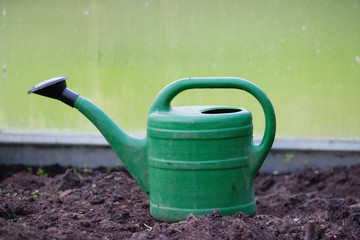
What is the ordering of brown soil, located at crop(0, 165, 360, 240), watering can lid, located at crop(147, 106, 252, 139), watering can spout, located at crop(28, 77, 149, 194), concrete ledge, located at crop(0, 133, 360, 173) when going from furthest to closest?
concrete ledge, located at crop(0, 133, 360, 173) < watering can spout, located at crop(28, 77, 149, 194) < watering can lid, located at crop(147, 106, 252, 139) < brown soil, located at crop(0, 165, 360, 240)

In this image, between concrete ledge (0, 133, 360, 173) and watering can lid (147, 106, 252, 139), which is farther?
concrete ledge (0, 133, 360, 173)

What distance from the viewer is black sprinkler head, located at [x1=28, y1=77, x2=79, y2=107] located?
2.30 m

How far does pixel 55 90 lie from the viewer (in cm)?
237

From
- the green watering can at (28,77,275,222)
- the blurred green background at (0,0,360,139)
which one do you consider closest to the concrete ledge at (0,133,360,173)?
the blurred green background at (0,0,360,139)

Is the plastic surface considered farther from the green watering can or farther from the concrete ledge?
the concrete ledge

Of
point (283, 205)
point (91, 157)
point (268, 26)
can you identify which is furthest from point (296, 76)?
point (91, 157)

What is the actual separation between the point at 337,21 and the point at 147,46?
144cm

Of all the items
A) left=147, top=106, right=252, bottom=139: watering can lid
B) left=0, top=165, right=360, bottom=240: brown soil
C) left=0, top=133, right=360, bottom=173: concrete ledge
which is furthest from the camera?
left=0, top=133, right=360, bottom=173: concrete ledge

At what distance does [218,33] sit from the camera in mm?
3803

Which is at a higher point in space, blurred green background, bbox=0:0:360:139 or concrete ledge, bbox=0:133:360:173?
blurred green background, bbox=0:0:360:139

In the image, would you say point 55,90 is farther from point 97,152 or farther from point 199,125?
point 97,152

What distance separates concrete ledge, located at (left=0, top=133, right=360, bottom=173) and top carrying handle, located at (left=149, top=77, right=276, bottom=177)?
1.45 m

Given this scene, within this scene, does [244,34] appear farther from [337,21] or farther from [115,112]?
[115,112]

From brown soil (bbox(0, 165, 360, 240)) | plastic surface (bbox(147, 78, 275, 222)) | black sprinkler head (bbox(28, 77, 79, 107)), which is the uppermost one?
black sprinkler head (bbox(28, 77, 79, 107))
